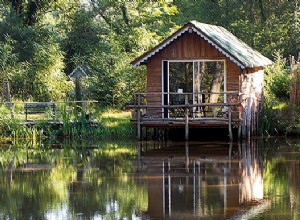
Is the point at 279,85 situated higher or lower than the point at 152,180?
higher

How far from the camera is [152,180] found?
69.8 ft

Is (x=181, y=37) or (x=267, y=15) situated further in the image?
(x=267, y=15)

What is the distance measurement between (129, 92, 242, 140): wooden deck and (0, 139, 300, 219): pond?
85cm

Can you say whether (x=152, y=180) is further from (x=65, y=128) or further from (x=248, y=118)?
(x=65, y=128)

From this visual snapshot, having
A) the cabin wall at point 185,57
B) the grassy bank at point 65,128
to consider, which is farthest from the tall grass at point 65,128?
the cabin wall at point 185,57

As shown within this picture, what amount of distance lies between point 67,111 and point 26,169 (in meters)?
9.21

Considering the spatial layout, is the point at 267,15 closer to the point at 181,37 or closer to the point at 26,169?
the point at 181,37

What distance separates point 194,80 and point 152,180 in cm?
1171

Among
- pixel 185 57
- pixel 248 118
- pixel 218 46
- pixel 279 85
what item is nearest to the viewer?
pixel 218 46

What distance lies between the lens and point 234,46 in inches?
1284

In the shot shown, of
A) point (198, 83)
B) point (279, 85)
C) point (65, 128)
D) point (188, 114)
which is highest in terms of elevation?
point (198, 83)

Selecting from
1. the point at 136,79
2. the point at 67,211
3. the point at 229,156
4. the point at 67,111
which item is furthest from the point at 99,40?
the point at 67,211

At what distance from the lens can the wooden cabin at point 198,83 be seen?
31.1 m

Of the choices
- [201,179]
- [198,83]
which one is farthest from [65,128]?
[201,179]
